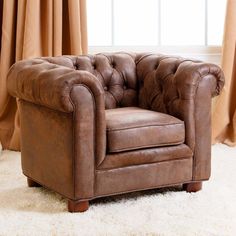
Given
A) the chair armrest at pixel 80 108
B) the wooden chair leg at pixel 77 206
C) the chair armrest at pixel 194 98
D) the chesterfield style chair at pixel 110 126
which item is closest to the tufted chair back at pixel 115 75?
the chesterfield style chair at pixel 110 126

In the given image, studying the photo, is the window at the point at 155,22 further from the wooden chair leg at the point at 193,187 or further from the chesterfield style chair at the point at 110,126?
the wooden chair leg at the point at 193,187

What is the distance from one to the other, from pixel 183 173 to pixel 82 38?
1545 millimetres

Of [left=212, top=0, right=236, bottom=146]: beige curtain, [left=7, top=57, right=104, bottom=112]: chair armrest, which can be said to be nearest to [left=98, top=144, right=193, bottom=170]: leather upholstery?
[left=7, top=57, right=104, bottom=112]: chair armrest

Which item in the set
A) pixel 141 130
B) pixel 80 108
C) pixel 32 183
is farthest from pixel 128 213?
pixel 32 183

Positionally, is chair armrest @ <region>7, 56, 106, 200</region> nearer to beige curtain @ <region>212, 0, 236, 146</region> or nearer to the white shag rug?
the white shag rug

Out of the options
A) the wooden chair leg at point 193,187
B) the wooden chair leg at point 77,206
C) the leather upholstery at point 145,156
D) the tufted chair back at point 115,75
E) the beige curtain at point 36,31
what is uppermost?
the beige curtain at point 36,31

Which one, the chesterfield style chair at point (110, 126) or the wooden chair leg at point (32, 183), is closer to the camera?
the chesterfield style chair at point (110, 126)

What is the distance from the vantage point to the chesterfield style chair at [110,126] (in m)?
3.01

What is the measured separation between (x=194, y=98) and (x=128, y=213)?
77 cm

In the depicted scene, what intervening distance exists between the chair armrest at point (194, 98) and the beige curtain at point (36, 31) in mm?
1046

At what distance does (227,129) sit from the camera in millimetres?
4762

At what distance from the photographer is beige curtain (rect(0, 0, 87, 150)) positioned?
4.31m

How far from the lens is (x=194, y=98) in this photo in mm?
3348

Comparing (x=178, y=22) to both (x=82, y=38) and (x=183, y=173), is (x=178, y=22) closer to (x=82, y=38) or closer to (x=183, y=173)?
(x=82, y=38)
